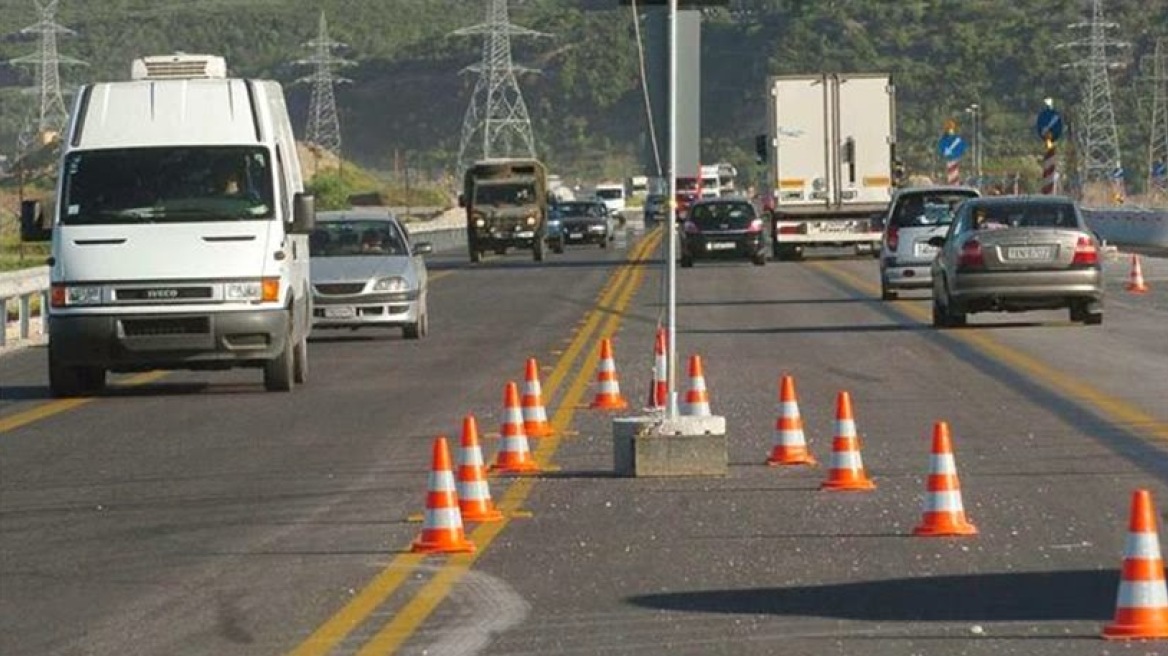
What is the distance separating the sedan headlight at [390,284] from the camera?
1312 inches

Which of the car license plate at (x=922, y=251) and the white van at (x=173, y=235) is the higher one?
the white van at (x=173, y=235)

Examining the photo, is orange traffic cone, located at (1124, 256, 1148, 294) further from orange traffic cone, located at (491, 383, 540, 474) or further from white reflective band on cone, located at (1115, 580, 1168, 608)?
white reflective band on cone, located at (1115, 580, 1168, 608)

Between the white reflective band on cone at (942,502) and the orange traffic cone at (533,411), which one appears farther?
the orange traffic cone at (533,411)

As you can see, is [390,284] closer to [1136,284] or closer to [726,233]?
[1136,284]

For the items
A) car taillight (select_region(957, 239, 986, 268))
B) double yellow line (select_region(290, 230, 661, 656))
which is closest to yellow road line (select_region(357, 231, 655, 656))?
double yellow line (select_region(290, 230, 661, 656))

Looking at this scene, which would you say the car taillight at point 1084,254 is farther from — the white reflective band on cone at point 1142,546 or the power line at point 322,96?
the power line at point 322,96

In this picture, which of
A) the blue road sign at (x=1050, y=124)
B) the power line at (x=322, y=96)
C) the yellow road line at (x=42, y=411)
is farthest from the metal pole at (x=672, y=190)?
the power line at (x=322, y=96)

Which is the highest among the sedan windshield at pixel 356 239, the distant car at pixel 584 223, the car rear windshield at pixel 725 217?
the sedan windshield at pixel 356 239

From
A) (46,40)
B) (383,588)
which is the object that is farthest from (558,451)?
(46,40)

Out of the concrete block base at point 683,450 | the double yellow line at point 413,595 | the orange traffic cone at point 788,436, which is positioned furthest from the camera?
the orange traffic cone at point 788,436

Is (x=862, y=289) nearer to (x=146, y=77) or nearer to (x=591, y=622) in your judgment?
(x=146, y=77)

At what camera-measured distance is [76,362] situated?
83.5 ft

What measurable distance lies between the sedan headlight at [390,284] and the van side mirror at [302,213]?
709cm

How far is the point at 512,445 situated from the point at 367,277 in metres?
14.8
